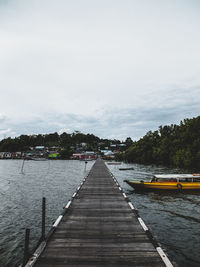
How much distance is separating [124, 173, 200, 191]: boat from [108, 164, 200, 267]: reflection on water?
865mm

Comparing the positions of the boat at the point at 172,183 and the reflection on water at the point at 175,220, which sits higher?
the boat at the point at 172,183

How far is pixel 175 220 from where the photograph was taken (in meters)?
17.3

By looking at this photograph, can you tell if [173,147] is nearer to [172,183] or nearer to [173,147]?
[173,147]

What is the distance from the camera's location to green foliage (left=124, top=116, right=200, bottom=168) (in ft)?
221

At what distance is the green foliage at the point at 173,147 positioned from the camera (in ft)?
221

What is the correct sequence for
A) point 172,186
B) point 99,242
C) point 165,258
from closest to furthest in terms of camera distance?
point 165,258, point 99,242, point 172,186

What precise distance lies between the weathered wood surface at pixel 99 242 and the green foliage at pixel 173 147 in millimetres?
60120

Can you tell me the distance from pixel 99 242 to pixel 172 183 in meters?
21.8

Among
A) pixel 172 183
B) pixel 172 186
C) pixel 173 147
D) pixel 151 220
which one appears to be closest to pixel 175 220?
pixel 151 220

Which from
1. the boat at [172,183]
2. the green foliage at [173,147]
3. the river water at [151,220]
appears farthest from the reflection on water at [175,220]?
the green foliage at [173,147]

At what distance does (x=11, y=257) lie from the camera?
37.8 feet

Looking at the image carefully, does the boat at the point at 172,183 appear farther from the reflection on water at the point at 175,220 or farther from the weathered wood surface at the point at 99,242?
the weathered wood surface at the point at 99,242

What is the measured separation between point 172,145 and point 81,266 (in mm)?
85781

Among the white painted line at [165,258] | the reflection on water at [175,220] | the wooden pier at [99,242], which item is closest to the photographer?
the white painted line at [165,258]
